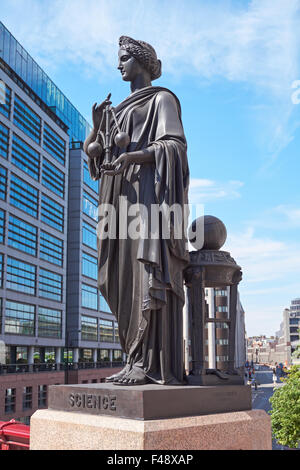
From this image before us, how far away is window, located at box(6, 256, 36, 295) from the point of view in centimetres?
4675

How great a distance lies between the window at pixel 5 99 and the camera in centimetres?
4622

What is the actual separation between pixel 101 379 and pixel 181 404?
211 feet

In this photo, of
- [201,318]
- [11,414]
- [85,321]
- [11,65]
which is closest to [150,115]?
[201,318]

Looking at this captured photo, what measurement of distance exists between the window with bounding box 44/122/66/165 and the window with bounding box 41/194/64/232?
20.1 feet

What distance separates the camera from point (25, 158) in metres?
51.5

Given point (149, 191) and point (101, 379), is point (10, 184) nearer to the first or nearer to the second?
point (101, 379)

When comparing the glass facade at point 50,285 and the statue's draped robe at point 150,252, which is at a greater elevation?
the glass facade at point 50,285

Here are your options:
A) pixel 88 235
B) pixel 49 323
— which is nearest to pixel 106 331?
pixel 88 235

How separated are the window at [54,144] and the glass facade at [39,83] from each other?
12.9 feet

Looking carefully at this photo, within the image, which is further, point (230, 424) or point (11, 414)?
point (11, 414)

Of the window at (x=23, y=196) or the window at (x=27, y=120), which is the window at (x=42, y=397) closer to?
the window at (x=23, y=196)

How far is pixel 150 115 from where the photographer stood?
655 cm

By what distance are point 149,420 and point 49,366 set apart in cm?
5276

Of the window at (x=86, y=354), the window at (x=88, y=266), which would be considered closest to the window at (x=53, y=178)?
the window at (x=88, y=266)
